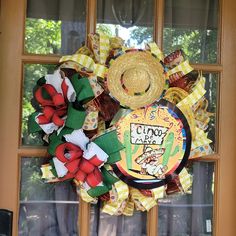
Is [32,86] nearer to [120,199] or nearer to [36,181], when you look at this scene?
[36,181]

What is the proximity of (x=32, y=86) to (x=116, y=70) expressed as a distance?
31 cm

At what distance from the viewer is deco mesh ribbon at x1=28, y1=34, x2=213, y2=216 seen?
1474 millimetres

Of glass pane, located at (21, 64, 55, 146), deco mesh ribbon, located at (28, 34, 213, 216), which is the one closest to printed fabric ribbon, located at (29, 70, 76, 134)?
deco mesh ribbon, located at (28, 34, 213, 216)

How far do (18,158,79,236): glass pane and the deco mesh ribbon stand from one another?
0.08m

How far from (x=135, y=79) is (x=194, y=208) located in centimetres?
54

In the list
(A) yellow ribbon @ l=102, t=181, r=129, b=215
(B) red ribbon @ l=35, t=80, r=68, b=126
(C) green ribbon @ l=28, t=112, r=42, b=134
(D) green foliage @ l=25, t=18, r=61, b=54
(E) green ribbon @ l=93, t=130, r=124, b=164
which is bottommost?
(A) yellow ribbon @ l=102, t=181, r=129, b=215

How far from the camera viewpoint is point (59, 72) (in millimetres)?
1514

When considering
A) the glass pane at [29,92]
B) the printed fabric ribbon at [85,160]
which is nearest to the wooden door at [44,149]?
the glass pane at [29,92]

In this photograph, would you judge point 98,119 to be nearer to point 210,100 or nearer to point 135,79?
point 135,79

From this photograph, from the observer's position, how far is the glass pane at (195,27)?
67.9 inches

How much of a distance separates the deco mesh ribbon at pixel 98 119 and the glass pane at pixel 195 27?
11 centimetres

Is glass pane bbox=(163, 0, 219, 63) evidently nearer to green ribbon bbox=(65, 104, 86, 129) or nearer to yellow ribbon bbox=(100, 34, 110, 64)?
yellow ribbon bbox=(100, 34, 110, 64)

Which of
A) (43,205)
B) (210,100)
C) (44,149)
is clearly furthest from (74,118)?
(210,100)

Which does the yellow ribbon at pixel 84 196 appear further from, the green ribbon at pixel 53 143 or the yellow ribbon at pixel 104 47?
the yellow ribbon at pixel 104 47
